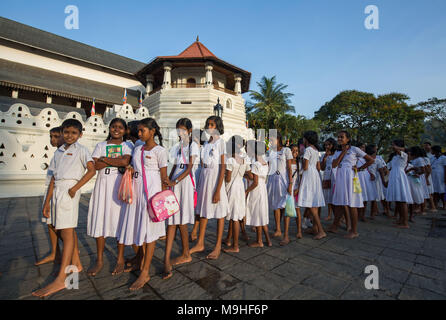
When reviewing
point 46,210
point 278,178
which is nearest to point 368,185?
point 278,178

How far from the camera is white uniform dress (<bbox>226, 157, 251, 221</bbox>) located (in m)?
3.21

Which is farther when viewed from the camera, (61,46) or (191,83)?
(61,46)

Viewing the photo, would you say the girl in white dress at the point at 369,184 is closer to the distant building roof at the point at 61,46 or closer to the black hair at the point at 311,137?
the black hair at the point at 311,137

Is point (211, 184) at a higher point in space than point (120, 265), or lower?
higher

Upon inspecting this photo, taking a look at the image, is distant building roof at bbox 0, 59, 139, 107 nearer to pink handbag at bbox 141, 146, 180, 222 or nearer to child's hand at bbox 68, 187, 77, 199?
child's hand at bbox 68, 187, 77, 199

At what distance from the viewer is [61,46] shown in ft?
76.5

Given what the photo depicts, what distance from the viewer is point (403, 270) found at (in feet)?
8.64

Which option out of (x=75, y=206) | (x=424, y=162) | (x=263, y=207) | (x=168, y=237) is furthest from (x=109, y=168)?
(x=424, y=162)

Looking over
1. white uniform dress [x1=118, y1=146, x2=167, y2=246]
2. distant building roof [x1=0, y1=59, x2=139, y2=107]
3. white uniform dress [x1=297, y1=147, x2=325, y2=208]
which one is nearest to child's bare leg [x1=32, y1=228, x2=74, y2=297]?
white uniform dress [x1=118, y1=146, x2=167, y2=246]

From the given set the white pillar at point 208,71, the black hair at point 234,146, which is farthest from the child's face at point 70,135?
the white pillar at point 208,71

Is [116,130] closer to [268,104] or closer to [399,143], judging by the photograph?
[399,143]

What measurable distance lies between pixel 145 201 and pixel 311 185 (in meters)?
2.95

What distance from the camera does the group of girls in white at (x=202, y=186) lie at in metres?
2.40

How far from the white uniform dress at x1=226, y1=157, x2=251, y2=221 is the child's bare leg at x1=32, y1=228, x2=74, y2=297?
1.91 m
